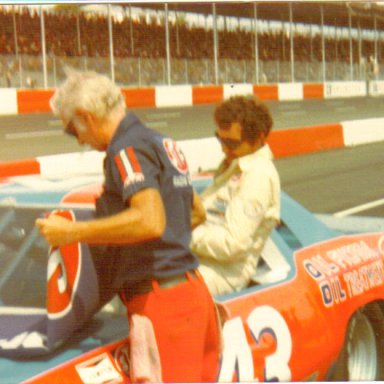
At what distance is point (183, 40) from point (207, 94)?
1.40 feet

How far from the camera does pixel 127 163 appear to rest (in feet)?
6.57

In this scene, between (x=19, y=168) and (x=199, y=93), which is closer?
(x=199, y=93)

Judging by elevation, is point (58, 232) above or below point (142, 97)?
below

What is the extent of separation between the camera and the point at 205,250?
8.66 ft

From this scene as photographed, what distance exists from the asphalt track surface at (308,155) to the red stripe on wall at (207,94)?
5cm

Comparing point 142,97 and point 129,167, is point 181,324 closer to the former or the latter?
point 129,167

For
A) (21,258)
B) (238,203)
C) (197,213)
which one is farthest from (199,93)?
(21,258)

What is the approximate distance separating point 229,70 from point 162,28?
0.34 m

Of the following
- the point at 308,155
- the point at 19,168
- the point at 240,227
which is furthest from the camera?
the point at 308,155

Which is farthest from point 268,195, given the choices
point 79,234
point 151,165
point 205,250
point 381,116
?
point 381,116

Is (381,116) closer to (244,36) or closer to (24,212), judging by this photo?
(244,36)

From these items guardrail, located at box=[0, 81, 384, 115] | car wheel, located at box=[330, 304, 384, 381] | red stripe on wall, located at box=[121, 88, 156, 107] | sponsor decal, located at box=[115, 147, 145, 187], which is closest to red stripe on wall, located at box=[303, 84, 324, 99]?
guardrail, located at box=[0, 81, 384, 115]

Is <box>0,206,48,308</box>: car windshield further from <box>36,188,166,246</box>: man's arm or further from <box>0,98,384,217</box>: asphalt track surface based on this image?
<box>0,98,384,217</box>: asphalt track surface

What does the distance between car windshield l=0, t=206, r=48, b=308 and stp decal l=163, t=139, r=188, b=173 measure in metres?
0.54
